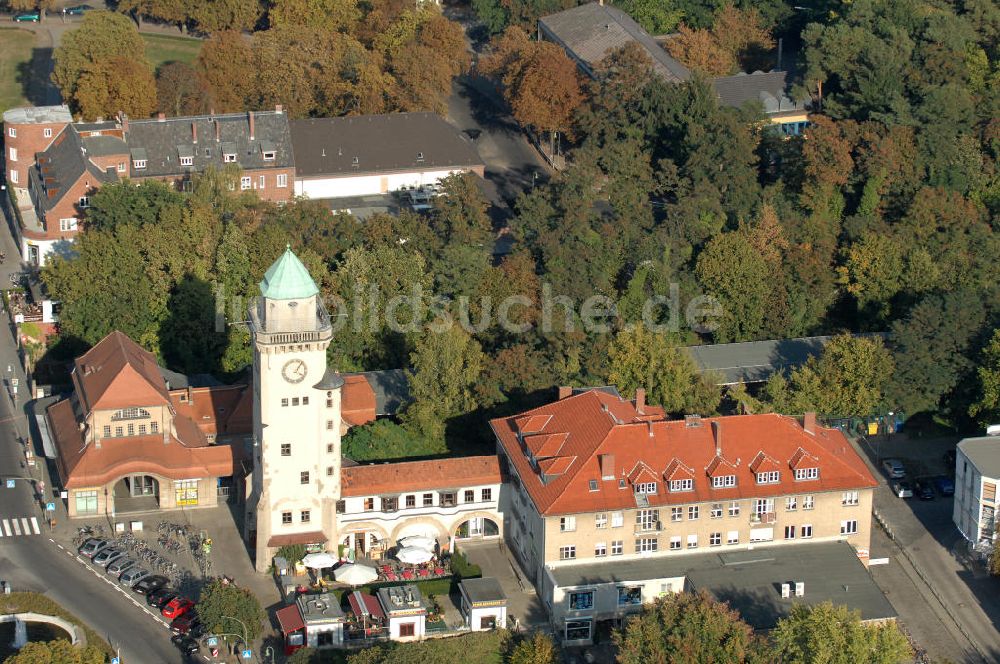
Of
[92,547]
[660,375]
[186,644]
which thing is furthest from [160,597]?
[660,375]

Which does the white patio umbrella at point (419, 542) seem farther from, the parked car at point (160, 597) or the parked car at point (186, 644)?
the parked car at point (186, 644)

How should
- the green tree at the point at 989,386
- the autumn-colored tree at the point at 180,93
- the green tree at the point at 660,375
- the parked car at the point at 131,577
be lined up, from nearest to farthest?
the parked car at the point at 131,577 → the green tree at the point at 660,375 → the green tree at the point at 989,386 → the autumn-colored tree at the point at 180,93

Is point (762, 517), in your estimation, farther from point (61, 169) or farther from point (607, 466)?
point (61, 169)

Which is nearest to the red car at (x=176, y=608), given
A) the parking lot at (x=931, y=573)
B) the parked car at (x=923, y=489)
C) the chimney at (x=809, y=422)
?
the chimney at (x=809, y=422)

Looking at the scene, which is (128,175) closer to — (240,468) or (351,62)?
(351,62)

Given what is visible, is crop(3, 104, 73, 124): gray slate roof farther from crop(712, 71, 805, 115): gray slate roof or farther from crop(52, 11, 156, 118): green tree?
crop(712, 71, 805, 115): gray slate roof

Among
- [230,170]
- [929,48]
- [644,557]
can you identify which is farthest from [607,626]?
[929,48]
